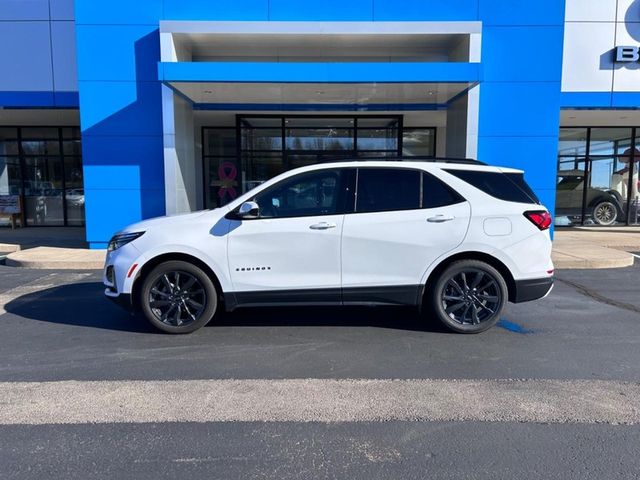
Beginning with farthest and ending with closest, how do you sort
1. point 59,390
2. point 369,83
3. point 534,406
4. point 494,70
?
1. point 494,70
2. point 369,83
3. point 59,390
4. point 534,406

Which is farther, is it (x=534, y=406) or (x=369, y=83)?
(x=369, y=83)

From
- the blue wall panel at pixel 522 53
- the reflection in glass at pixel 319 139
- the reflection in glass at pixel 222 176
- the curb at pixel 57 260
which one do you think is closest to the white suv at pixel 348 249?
the curb at pixel 57 260

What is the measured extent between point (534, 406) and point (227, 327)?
3.33m

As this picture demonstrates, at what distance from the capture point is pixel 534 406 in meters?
3.64

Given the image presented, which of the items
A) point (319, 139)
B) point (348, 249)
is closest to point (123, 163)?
point (319, 139)

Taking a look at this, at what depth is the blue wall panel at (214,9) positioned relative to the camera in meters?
11.1

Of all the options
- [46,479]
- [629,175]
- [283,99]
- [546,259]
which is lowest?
[46,479]

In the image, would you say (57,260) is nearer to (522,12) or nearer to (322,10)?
(322,10)

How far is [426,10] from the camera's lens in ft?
37.0

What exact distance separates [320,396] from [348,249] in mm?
1796

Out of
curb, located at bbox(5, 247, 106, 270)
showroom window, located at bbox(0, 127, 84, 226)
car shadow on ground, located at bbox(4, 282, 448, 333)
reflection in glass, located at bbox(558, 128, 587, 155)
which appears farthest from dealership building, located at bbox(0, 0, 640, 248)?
A: car shadow on ground, located at bbox(4, 282, 448, 333)

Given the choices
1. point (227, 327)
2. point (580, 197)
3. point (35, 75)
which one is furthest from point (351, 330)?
point (580, 197)

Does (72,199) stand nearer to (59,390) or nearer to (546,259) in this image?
(59,390)

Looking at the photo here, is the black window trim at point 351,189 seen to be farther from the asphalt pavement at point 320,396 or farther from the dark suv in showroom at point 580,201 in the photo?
the dark suv in showroom at point 580,201
